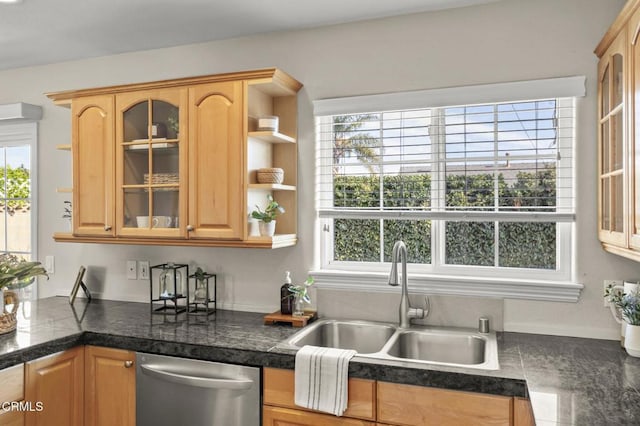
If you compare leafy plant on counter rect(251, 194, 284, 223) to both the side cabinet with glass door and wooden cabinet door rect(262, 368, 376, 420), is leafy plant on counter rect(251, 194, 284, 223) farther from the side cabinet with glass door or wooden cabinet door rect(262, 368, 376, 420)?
the side cabinet with glass door

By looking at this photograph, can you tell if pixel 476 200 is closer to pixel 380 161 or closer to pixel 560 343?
pixel 380 161

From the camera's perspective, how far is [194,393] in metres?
2.02

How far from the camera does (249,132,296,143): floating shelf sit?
2.34 metres

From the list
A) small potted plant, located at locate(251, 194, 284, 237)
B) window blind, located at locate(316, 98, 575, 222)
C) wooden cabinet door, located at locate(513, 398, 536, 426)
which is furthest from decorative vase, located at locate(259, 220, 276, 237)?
wooden cabinet door, located at locate(513, 398, 536, 426)

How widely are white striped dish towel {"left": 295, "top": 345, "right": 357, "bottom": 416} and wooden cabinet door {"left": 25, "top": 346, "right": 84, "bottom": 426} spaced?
111 centimetres

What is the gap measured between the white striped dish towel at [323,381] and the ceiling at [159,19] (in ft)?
5.35

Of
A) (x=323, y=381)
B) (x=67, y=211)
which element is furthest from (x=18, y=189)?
(x=323, y=381)

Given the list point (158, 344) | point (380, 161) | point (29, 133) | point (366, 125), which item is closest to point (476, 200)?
point (380, 161)

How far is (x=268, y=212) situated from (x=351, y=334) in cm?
75

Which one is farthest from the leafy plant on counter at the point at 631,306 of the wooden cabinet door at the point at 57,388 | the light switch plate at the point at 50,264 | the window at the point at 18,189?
the window at the point at 18,189

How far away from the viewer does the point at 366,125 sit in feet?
8.42

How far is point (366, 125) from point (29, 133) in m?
2.39

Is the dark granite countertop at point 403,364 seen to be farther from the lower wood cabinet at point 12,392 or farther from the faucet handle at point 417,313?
the faucet handle at point 417,313

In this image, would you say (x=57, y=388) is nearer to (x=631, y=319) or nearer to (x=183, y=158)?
(x=183, y=158)
